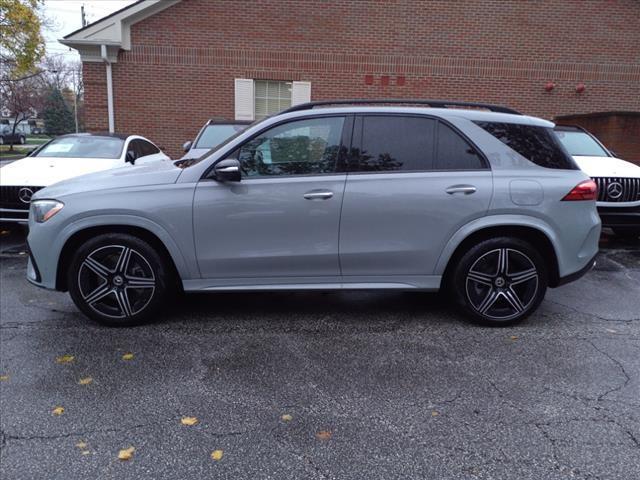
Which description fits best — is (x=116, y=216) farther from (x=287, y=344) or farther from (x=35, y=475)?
(x=35, y=475)

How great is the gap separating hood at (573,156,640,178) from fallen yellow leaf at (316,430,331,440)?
5.31 m

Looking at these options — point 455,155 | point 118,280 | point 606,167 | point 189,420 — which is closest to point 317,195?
point 455,155

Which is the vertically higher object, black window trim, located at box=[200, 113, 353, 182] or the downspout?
the downspout

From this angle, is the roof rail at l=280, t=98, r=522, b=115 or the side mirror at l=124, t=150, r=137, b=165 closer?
the roof rail at l=280, t=98, r=522, b=115

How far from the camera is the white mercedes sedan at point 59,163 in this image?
659 cm

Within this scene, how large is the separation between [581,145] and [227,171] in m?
6.41

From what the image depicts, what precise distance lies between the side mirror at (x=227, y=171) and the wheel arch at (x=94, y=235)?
712mm

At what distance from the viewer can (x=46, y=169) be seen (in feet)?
23.2

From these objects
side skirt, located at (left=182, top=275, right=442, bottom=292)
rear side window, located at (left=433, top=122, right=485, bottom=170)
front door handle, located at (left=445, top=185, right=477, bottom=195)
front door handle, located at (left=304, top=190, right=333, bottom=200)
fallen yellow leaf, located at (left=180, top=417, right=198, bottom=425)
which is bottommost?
fallen yellow leaf, located at (left=180, top=417, right=198, bottom=425)

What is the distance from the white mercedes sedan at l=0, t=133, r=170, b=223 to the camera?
659 centimetres

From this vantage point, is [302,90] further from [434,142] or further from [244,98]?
[434,142]

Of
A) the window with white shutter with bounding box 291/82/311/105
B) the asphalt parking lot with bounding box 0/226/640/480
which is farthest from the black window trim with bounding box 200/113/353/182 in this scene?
the window with white shutter with bounding box 291/82/311/105

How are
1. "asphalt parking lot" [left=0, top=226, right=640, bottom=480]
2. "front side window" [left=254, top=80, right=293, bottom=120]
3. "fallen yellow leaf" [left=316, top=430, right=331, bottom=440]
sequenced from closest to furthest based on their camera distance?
"asphalt parking lot" [left=0, top=226, right=640, bottom=480] < "fallen yellow leaf" [left=316, top=430, right=331, bottom=440] < "front side window" [left=254, top=80, right=293, bottom=120]

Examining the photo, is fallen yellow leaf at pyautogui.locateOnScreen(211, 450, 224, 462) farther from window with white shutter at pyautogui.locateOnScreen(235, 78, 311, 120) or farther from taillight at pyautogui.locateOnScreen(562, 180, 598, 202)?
window with white shutter at pyautogui.locateOnScreen(235, 78, 311, 120)
